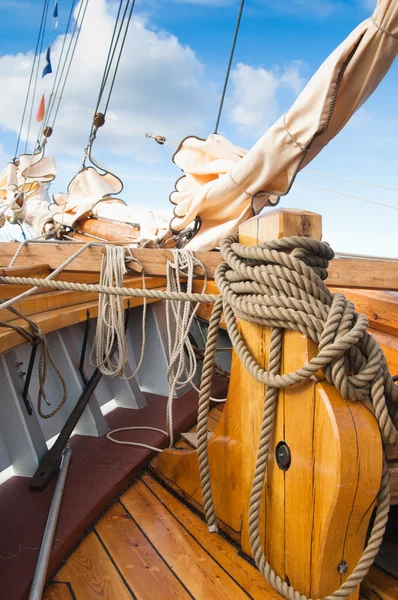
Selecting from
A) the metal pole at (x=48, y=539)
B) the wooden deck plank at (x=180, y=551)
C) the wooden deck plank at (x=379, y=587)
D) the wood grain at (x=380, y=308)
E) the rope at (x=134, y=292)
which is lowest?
the wooden deck plank at (x=379, y=587)

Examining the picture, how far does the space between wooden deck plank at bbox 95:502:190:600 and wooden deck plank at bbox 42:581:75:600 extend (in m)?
0.16

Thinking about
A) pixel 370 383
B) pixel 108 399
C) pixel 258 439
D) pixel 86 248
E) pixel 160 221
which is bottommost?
pixel 108 399

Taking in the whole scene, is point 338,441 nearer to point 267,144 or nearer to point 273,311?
point 273,311

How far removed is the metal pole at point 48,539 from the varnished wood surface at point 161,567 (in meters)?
0.06


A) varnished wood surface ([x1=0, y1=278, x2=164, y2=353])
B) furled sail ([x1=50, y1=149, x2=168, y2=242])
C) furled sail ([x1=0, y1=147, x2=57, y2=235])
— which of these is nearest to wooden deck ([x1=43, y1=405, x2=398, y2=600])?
varnished wood surface ([x1=0, y1=278, x2=164, y2=353])

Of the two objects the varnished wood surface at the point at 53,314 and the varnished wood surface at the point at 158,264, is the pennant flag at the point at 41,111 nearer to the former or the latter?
the varnished wood surface at the point at 53,314

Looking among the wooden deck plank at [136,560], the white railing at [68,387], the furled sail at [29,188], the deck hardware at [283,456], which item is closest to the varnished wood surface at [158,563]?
the wooden deck plank at [136,560]

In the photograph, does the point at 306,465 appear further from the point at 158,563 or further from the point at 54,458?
the point at 54,458

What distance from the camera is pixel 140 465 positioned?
6.82 ft

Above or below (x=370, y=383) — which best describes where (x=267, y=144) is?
above

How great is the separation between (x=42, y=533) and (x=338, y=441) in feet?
3.58

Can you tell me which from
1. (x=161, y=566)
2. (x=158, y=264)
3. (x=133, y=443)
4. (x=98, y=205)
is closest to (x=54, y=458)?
(x=133, y=443)

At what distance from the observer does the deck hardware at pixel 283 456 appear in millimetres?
1258

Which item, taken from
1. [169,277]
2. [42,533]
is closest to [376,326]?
[169,277]
